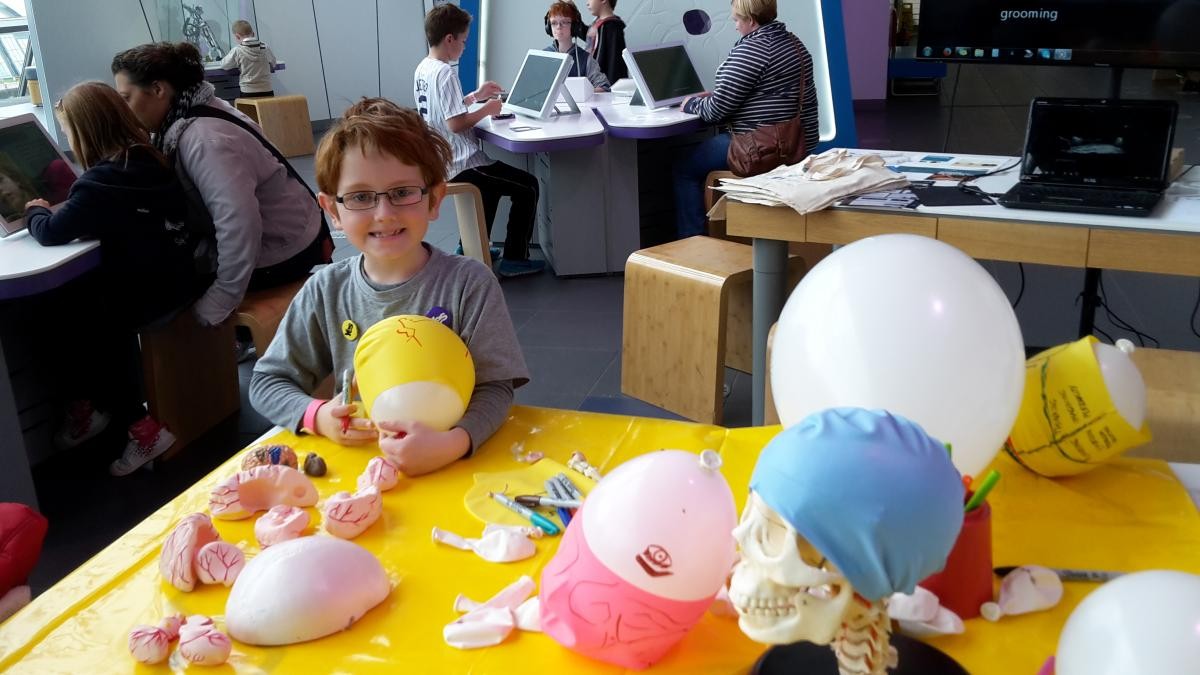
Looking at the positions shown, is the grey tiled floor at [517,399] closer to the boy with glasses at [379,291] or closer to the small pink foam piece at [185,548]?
the boy with glasses at [379,291]

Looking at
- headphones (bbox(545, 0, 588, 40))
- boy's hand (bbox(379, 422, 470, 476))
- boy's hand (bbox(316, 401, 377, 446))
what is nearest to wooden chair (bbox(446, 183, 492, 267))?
headphones (bbox(545, 0, 588, 40))

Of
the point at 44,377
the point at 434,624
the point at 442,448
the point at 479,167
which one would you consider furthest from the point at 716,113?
the point at 434,624

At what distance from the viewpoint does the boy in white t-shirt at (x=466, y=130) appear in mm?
4855

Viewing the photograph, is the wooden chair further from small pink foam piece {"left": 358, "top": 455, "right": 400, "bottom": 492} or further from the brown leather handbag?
small pink foam piece {"left": 358, "top": 455, "right": 400, "bottom": 492}

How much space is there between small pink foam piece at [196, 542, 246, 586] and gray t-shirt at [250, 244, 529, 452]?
0.39 meters

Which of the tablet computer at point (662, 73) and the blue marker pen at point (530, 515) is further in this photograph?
the tablet computer at point (662, 73)

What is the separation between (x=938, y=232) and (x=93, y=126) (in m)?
2.42

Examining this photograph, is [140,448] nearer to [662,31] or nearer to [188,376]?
[188,376]

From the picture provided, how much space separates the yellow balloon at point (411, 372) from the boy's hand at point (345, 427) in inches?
3.7

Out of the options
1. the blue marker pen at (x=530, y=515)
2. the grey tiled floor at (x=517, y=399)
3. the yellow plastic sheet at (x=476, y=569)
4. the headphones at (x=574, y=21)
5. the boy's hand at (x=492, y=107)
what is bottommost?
the grey tiled floor at (x=517, y=399)

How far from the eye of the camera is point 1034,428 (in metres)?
1.34

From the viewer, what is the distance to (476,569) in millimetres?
1252

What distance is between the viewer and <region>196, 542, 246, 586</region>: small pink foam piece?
1.24m

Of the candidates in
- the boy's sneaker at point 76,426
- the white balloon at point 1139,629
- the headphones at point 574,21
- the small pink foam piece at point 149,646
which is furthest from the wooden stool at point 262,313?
the headphones at point 574,21
